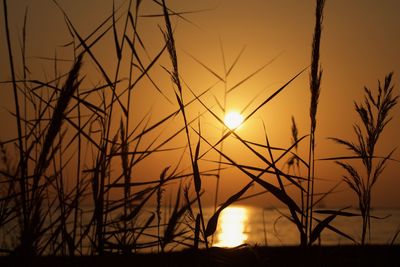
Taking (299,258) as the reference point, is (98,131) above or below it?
above

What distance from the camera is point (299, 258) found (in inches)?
70.7

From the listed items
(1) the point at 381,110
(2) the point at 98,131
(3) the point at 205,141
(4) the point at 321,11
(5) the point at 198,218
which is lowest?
(5) the point at 198,218

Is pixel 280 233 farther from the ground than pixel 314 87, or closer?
farther from the ground

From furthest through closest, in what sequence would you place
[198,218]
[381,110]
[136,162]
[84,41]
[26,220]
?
[381,110] < [136,162] < [84,41] < [198,218] < [26,220]

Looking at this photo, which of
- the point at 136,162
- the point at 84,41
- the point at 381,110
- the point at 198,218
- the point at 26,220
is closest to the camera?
the point at 26,220

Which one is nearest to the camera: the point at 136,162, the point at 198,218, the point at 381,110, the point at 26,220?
the point at 26,220

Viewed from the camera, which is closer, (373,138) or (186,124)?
(186,124)

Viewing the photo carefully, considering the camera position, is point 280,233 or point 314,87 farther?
point 280,233

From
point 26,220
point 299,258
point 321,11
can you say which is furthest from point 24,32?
point 299,258

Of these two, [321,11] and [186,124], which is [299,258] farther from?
[321,11]

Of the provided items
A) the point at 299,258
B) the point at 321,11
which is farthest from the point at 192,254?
the point at 321,11

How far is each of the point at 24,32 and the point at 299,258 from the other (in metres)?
1.38

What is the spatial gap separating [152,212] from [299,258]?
724 mm

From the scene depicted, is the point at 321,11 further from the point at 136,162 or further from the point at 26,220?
the point at 26,220
